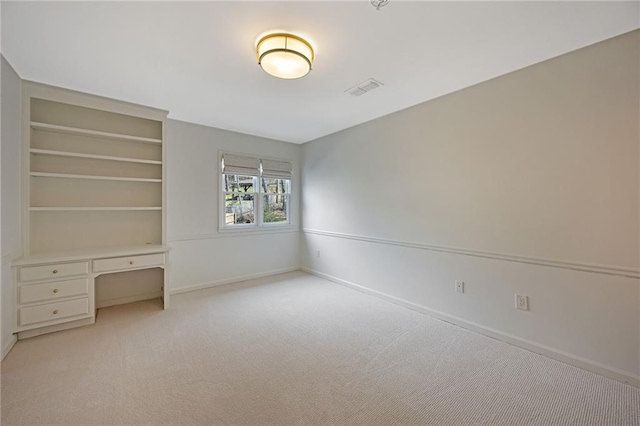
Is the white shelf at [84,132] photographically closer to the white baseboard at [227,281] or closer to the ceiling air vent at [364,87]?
the white baseboard at [227,281]

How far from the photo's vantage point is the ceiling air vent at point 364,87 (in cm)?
260

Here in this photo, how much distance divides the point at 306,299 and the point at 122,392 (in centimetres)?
212

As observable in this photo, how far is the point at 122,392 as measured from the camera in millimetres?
1797

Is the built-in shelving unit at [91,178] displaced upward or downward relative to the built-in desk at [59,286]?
upward

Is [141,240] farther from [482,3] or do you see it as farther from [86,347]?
[482,3]

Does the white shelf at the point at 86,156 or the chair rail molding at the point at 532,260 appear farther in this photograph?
the white shelf at the point at 86,156

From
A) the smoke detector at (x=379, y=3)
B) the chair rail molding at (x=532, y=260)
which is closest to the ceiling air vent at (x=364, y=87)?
the smoke detector at (x=379, y=3)

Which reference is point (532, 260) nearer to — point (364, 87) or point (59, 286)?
point (364, 87)

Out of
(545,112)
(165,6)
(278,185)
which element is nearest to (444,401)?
(545,112)

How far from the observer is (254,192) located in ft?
15.2

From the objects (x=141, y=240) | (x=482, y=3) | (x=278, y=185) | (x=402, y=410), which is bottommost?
(x=402, y=410)

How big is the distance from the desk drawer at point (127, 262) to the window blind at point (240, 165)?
1.63 meters

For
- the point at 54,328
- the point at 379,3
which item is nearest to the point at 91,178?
the point at 54,328

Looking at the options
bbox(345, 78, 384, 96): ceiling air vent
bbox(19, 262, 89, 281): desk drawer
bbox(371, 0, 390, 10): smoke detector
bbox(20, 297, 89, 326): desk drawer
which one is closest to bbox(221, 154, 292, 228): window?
bbox(19, 262, 89, 281): desk drawer
